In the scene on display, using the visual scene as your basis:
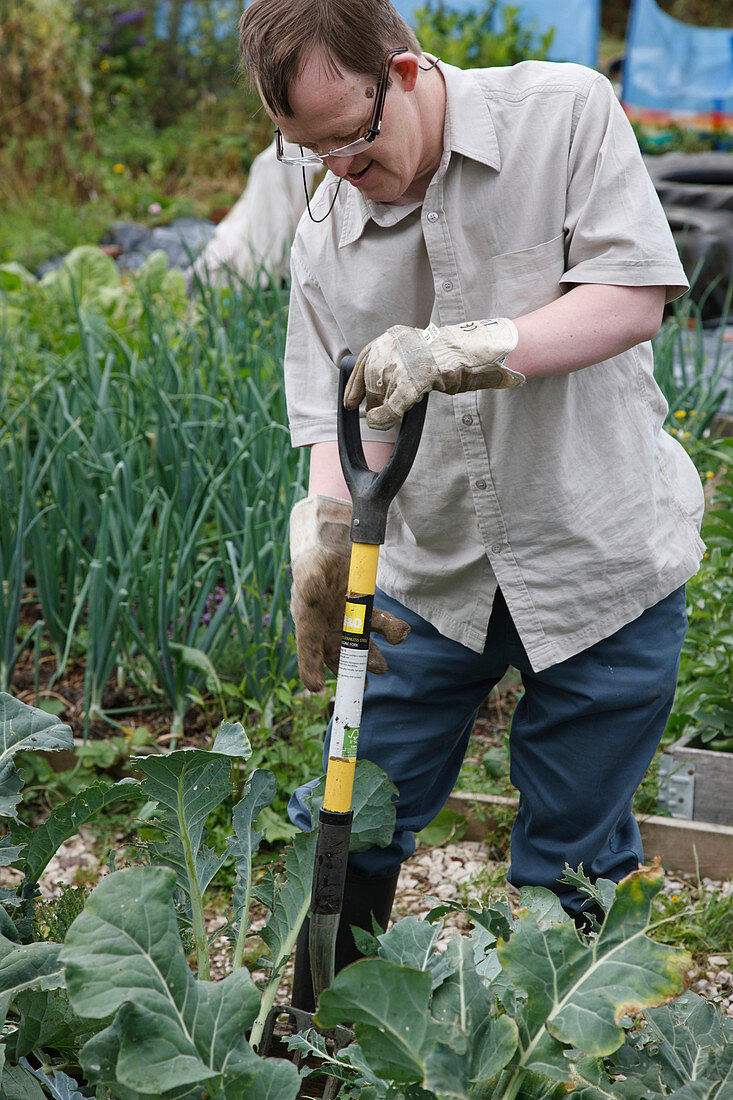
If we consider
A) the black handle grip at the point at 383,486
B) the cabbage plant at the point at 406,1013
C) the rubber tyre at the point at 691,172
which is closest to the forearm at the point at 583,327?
the black handle grip at the point at 383,486

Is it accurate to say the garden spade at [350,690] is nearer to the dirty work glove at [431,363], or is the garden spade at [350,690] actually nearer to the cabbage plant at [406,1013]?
the dirty work glove at [431,363]

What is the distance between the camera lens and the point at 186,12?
10.6 meters

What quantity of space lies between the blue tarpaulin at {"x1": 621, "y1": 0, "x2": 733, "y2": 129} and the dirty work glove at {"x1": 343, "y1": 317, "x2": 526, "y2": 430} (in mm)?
9204

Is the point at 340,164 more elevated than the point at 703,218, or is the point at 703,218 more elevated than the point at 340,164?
the point at 703,218

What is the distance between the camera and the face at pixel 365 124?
121 cm

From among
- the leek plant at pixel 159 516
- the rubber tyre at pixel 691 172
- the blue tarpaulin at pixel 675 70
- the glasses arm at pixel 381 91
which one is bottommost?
the leek plant at pixel 159 516

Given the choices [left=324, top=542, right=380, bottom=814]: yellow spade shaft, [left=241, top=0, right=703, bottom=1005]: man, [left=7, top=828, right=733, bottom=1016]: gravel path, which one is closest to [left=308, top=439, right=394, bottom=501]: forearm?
[left=241, top=0, right=703, bottom=1005]: man

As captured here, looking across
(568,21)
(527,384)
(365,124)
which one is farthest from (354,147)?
(568,21)

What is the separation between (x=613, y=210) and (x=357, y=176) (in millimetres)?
338

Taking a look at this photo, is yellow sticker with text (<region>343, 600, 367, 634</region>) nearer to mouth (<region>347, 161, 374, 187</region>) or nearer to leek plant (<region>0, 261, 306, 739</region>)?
mouth (<region>347, 161, 374, 187</region>)

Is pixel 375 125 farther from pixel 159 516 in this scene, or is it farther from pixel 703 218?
pixel 703 218

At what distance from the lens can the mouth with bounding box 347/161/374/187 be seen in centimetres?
132

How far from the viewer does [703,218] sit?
5.77 metres

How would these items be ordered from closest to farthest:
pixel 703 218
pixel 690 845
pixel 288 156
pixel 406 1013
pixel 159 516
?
pixel 406 1013 → pixel 288 156 → pixel 690 845 → pixel 159 516 → pixel 703 218
